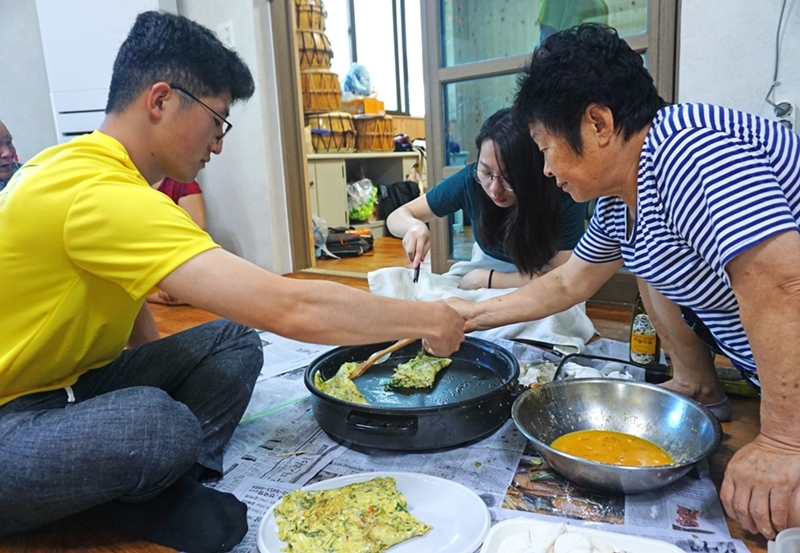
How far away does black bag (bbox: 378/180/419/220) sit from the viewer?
460 centimetres

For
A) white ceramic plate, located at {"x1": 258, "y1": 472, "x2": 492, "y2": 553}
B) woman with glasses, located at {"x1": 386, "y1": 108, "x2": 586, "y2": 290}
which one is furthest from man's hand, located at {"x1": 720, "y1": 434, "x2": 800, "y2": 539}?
woman with glasses, located at {"x1": 386, "y1": 108, "x2": 586, "y2": 290}

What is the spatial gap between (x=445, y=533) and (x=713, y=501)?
1.46ft

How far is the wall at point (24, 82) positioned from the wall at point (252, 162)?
838 mm

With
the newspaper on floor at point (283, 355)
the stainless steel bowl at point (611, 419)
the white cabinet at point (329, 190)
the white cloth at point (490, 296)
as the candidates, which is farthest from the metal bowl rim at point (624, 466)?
the white cabinet at point (329, 190)

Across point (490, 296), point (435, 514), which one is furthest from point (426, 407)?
point (490, 296)

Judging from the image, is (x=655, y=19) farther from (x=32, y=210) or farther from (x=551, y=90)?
(x=32, y=210)

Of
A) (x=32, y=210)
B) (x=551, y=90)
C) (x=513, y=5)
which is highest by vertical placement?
(x=513, y=5)

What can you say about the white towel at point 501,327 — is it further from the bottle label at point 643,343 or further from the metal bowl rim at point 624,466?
the metal bowl rim at point 624,466

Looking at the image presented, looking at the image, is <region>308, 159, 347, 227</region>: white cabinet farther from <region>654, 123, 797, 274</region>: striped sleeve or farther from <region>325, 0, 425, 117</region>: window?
<region>654, 123, 797, 274</region>: striped sleeve

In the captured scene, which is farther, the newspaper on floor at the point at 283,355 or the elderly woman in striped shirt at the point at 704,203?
the newspaper on floor at the point at 283,355

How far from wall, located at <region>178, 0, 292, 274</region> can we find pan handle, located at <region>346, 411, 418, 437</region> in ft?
6.82

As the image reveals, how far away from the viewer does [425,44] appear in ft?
8.04

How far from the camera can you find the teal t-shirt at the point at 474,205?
1.79 meters

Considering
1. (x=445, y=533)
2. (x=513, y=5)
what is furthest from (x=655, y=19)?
(x=445, y=533)
